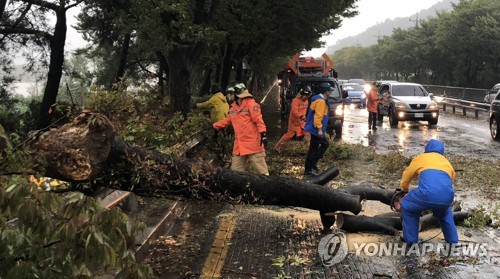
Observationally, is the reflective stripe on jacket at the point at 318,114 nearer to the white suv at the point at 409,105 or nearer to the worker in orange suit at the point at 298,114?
the worker in orange suit at the point at 298,114

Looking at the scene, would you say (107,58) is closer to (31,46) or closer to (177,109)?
(31,46)

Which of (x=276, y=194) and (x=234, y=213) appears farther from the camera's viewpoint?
(x=234, y=213)

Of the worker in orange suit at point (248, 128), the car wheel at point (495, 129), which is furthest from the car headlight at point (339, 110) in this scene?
the worker in orange suit at point (248, 128)

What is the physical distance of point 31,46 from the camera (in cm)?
2202

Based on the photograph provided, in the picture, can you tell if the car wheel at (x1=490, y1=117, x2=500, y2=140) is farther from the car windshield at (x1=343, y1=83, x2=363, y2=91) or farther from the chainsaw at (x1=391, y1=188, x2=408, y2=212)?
the car windshield at (x1=343, y1=83, x2=363, y2=91)

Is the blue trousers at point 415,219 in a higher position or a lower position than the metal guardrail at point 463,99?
higher

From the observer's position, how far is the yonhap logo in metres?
5.14

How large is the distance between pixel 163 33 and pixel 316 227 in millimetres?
7215

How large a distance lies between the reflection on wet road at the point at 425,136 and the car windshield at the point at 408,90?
1.36 metres

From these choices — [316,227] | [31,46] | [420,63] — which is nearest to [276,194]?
[316,227]

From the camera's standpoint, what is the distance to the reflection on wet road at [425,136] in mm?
13912

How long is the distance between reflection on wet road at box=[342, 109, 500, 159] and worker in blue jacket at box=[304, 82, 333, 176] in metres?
4.19

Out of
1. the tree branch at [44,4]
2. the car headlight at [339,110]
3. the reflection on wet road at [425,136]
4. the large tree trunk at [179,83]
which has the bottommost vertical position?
the reflection on wet road at [425,136]

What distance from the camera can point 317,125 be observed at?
31.0 ft
